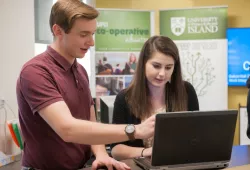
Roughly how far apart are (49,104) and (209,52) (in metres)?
A: 3.79

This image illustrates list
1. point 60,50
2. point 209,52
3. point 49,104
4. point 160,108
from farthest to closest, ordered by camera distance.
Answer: point 209,52 < point 160,108 < point 60,50 < point 49,104

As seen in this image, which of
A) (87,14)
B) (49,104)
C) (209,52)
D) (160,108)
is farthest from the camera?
(209,52)

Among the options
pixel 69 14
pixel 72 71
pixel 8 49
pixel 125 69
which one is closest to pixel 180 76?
pixel 72 71

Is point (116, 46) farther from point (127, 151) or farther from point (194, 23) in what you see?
point (127, 151)

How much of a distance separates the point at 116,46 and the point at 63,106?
142 inches

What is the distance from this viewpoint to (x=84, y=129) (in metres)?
1.32

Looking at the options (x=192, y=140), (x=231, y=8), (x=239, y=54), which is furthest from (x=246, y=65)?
(x=192, y=140)

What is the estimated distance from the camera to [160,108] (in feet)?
6.79

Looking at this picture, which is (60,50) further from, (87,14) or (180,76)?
(180,76)

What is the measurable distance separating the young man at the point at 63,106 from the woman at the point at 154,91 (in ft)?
1.27

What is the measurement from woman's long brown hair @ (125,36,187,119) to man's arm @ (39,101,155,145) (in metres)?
0.66

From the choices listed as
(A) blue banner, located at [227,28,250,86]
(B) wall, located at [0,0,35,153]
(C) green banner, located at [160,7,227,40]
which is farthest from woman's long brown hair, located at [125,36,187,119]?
(A) blue banner, located at [227,28,250,86]

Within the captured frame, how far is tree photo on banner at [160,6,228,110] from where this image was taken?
4793 mm

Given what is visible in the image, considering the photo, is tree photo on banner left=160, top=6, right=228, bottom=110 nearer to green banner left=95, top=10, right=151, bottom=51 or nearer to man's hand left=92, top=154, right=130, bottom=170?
green banner left=95, top=10, right=151, bottom=51
